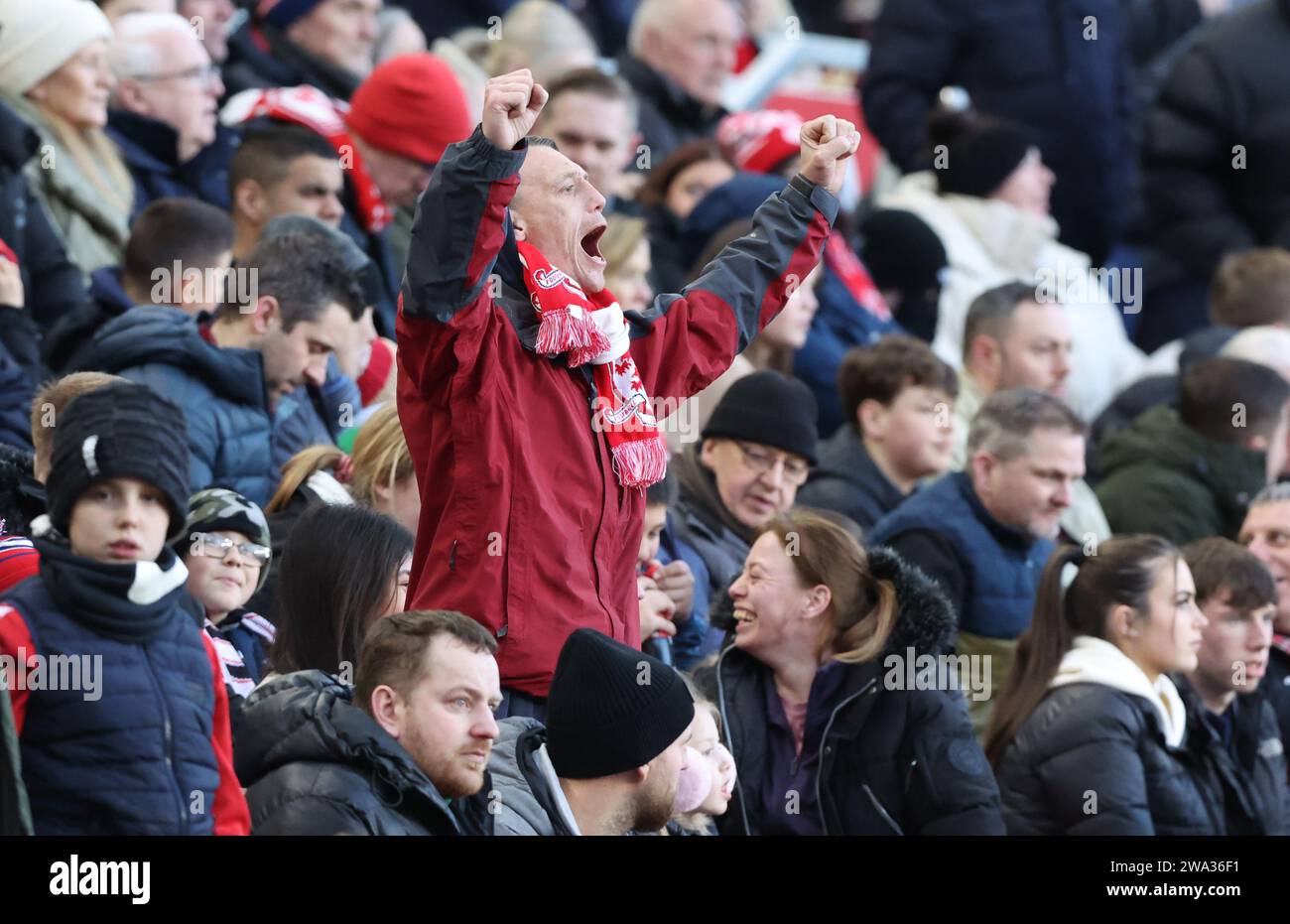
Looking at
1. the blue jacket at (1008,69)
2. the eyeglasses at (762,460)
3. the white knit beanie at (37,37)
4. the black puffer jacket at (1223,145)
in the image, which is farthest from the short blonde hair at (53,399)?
the black puffer jacket at (1223,145)

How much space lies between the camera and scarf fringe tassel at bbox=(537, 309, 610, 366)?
579cm

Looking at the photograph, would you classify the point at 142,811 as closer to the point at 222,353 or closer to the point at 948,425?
the point at 222,353

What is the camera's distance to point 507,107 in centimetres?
540

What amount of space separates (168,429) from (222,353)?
2.01 metres

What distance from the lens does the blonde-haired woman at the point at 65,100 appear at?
348 inches

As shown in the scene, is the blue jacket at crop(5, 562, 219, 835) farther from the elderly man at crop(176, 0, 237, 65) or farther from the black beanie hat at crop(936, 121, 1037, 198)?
the black beanie hat at crop(936, 121, 1037, 198)

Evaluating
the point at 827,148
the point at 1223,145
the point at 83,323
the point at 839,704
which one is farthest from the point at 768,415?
the point at 1223,145

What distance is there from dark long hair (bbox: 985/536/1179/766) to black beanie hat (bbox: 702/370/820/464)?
90 cm

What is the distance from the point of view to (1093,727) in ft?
24.2

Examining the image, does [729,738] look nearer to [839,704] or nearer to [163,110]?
[839,704]

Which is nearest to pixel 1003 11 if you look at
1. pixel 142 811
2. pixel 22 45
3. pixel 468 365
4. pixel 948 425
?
pixel 948 425

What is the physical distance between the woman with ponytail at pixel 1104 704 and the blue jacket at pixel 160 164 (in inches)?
142

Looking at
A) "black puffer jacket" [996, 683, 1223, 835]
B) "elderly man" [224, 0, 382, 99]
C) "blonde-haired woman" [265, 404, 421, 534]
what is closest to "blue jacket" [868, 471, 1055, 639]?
"black puffer jacket" [996, 683, 1223, 835]

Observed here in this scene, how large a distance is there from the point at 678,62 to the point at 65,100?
4.52m
